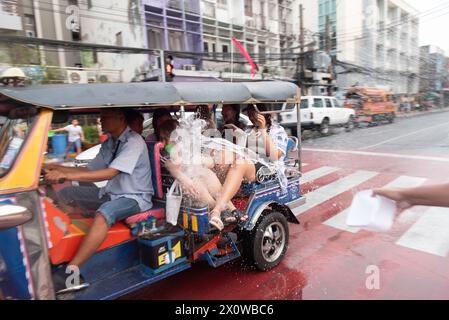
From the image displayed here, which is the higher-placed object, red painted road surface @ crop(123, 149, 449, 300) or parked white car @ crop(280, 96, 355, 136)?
parked white car @ crop(280, 96, 355, 136)

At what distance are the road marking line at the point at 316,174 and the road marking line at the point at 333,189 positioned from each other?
576 millimetres

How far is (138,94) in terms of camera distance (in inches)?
111

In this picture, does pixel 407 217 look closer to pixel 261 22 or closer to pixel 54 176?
pixel 54 176

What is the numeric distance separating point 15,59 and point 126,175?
1278 cm

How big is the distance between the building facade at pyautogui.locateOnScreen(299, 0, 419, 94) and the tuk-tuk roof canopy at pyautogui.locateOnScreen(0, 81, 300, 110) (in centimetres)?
2405

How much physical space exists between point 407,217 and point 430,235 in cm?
69

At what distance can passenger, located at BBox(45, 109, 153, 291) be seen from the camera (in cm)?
266

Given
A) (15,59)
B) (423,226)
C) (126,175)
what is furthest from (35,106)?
(15,59)

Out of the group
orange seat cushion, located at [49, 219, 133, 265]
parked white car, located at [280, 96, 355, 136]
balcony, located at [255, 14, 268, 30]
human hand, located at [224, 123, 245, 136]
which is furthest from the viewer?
balcony, located at [255, 14, 268, 30]

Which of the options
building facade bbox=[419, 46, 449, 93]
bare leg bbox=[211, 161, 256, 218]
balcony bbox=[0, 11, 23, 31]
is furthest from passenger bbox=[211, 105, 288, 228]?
building facade bbox=[419, 46, 449, 93]

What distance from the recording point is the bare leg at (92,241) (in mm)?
2604

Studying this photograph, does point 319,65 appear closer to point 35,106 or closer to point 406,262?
point 406,262

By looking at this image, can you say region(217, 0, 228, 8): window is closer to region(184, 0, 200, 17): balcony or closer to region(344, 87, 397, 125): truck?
region(184, 0, 200, 17): balcony

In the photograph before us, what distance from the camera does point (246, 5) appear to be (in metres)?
23.2
